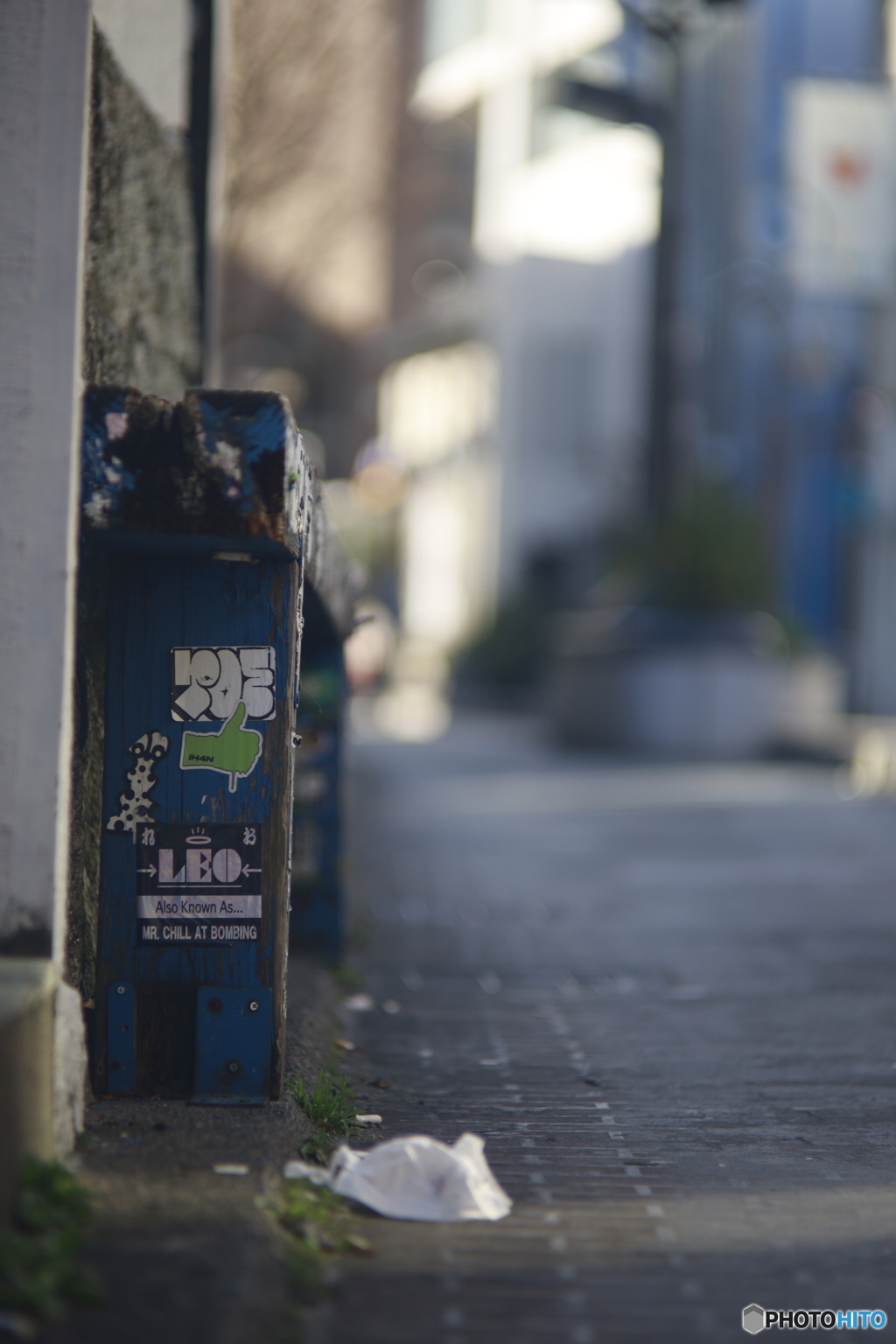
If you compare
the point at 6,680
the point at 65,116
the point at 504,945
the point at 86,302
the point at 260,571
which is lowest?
the point at 504,945

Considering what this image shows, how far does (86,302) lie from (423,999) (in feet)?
10.2

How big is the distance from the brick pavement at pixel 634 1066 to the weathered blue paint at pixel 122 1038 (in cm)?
75

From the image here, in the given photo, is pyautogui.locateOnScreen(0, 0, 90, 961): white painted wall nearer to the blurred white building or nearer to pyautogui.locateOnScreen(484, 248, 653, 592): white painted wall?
the blurred white building

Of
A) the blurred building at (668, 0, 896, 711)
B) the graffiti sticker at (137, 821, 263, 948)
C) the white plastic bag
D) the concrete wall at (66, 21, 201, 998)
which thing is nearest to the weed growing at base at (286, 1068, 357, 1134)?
the white plastic bag

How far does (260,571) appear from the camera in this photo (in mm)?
4109

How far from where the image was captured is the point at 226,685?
4090 millimetres

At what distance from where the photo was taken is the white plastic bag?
3.67 meters

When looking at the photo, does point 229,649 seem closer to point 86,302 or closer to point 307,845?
point 86,302

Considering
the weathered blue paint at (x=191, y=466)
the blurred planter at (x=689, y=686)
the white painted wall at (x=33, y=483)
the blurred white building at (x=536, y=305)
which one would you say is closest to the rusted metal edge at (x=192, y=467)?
the weathered blue paint at (x=191, y=466)

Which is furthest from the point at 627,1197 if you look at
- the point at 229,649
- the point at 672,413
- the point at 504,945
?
the point at 672,413

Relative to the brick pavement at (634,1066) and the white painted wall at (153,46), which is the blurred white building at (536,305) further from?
the white painted wall at (153,46)

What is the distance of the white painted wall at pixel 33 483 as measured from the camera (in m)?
3.65

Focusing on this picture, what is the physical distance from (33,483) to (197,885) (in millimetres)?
1082

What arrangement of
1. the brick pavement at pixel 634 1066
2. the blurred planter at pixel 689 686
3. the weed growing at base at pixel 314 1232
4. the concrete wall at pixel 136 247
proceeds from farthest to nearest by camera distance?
1. the blurred planter at pixel 689 686
2. the concrete wall at pixel 136 247
3. the brick pavement at pixel 634 1066
4. the weed growing at base at pixel 314 1232
